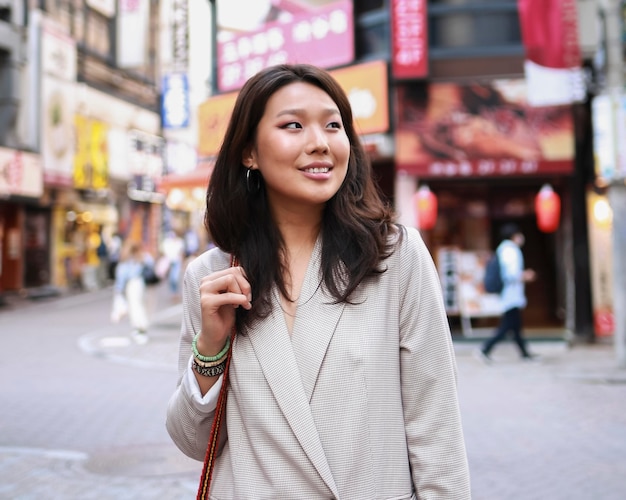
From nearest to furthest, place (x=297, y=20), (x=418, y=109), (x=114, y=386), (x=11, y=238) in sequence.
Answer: (x=114, y=386), (x=418, y=109), (x=297, y=20), (x=11, y=238)

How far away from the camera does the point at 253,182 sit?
1.97 meters

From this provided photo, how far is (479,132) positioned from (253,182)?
36.2 ft

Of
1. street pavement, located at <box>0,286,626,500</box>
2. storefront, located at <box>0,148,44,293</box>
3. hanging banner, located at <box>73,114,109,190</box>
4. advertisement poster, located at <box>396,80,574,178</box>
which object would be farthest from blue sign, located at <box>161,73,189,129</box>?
advertisement poster, located at <box>396,80,574,178</box>

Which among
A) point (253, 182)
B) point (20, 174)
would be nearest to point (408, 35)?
point (253, 182)

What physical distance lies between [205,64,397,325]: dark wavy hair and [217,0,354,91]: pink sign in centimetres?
1119

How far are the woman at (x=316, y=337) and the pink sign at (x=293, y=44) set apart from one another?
11286mm

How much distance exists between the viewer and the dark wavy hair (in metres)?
1.73

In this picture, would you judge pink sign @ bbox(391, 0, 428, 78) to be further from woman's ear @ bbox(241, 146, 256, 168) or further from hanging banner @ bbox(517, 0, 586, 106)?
woman's ear @ bbox(241, 146, 256, 168)

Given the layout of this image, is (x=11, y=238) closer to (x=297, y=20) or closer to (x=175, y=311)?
(x=175, y=311)

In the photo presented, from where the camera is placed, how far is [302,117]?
174cm

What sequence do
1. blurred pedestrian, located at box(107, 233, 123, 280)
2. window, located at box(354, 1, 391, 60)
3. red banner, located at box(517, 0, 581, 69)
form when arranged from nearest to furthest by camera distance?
1. red banner, located at box(517, 0, 581, 69)
2. window, located at box(354, 1, 391, 60)
3. blurred pedestrian, located at box(107, 233, 123, 280)

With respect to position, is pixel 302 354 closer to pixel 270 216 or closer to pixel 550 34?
pixel 270 216

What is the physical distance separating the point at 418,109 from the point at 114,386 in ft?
22.7

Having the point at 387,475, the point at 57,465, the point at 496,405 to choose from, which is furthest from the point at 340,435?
the point at 496,405
